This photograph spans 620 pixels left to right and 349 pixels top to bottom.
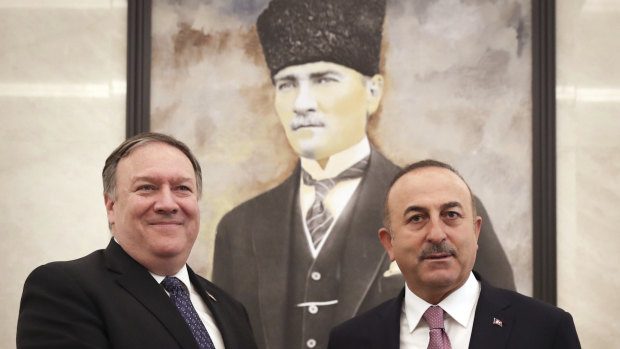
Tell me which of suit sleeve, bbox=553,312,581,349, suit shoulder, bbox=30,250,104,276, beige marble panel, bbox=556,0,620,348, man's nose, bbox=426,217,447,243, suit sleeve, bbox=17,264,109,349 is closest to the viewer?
suit sleeve, bbox=17,264,109,349

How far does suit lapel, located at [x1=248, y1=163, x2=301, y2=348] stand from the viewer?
3.88 metres

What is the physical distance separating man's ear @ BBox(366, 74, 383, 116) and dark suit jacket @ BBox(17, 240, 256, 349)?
1861 millimetres

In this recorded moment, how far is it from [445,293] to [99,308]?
44.7 inches

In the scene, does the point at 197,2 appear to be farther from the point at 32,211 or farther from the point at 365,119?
the point at 32,211

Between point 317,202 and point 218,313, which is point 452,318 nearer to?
point 218,313

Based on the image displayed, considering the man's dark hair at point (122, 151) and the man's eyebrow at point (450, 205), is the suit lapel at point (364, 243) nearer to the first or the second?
the man's eyebrow at point (450, 205)

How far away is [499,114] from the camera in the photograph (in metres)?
3.98

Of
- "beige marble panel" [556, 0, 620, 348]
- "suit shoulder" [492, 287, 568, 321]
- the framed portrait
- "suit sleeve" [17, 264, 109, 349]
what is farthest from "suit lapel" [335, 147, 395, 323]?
"suit sleeve" [17, 264, 109, 349]

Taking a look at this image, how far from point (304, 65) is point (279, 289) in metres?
1.17

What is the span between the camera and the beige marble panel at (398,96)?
3.96 metres

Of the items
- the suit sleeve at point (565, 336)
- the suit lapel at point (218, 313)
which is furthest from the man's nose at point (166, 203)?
the suit sleeve at point (565, 336)

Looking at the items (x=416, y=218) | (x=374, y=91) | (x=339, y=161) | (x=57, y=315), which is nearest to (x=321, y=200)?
(x=339, y=161)

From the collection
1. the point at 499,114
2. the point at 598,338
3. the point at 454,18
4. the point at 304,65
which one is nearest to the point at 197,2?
the point at 304,65

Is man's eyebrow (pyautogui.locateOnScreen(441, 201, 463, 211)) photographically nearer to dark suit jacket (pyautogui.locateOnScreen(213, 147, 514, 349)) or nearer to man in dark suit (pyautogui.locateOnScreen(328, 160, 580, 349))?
man in dark suit (pyautogui.locateOnScreen(328, 160, 580, 349))
